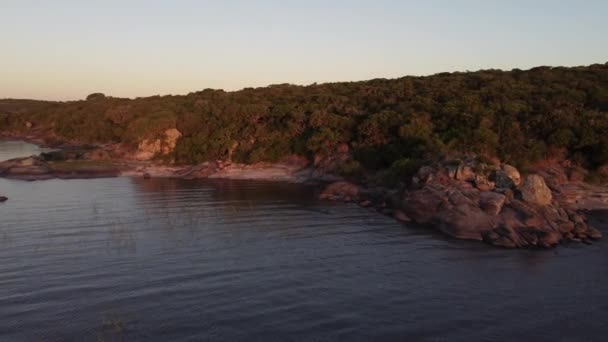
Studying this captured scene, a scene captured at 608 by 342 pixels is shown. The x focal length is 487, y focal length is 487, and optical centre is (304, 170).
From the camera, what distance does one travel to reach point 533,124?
59.5m

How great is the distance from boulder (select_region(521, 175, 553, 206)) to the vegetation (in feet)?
47.6

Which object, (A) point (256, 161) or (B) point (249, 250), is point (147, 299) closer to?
(B) point (249, 250)

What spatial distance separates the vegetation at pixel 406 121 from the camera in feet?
187

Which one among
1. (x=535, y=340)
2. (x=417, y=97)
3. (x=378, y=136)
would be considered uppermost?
(x=417, y=97)

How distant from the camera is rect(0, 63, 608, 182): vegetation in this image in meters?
57.1

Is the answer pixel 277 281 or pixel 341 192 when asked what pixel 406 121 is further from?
pixel 277 281

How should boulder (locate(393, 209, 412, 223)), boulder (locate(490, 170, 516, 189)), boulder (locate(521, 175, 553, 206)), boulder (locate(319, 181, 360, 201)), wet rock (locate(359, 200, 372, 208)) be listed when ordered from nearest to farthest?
boulder (locate(521, 175, 553, 206))
boulder (locate(490, 170, 516, 189))
boulder (locate(393, 209, 412, 223))
wet rock (locate(359, 200, 372, 208))
boulder (locate(319, 181, 360, 201))

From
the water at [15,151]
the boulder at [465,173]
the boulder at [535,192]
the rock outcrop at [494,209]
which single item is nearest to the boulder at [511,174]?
the rock outcrop at [494,209]

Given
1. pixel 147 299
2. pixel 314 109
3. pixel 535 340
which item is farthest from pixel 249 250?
pixel 314 109

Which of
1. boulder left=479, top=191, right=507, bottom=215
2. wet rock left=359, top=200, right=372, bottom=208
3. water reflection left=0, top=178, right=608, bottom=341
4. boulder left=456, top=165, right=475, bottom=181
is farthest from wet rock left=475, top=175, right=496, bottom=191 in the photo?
wet rock left=359, top=200, right=372, bottom=208

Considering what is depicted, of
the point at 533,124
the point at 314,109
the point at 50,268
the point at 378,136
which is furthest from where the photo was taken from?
the point at 314,109

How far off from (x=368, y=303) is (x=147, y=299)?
37.2ft

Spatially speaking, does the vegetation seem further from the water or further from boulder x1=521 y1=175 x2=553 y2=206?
the water

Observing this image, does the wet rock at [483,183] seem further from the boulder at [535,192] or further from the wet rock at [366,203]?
the wet rock at [366,203]
